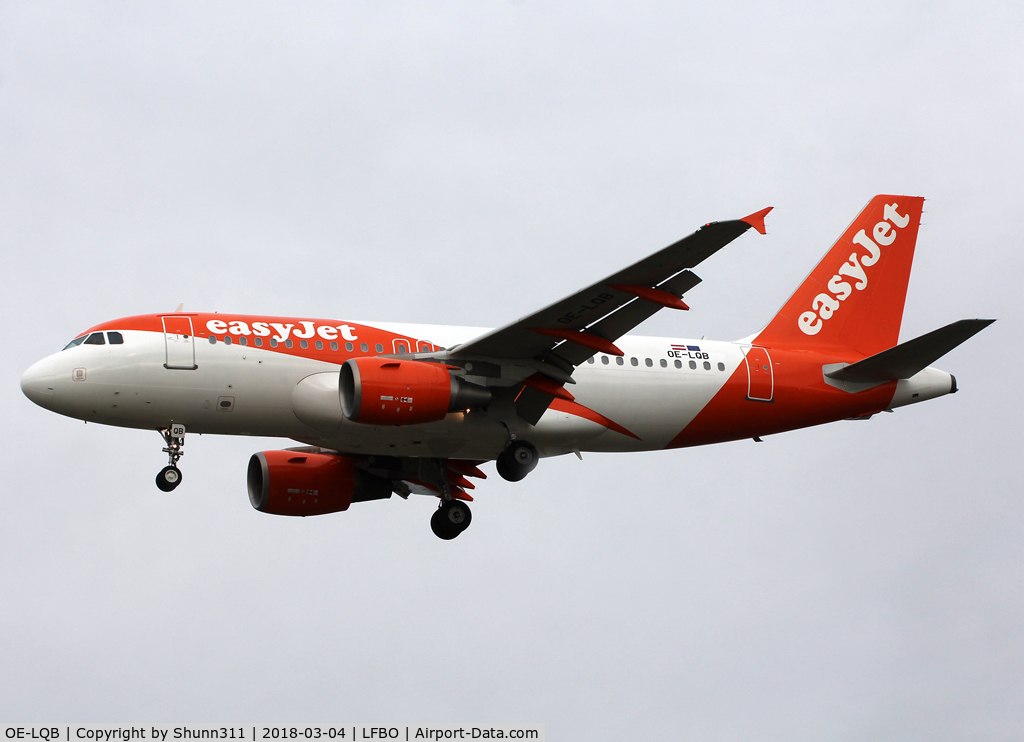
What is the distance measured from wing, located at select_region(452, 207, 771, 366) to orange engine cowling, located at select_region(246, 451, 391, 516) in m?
6.38

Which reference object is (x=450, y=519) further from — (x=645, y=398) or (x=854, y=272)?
(x=854, y=272)

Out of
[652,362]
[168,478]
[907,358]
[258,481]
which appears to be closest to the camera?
[168,478]

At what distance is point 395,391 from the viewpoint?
26.1 metres

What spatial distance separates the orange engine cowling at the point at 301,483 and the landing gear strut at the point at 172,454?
174 inches

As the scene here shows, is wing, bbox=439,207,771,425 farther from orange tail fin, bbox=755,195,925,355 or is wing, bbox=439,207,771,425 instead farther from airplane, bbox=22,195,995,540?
orange tail fin, bbox=755,195,925,355

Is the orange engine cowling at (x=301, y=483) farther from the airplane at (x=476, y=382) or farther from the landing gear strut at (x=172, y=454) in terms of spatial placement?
the landing gear strut at (x=172, y=454)

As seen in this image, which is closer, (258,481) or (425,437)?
(425,437)

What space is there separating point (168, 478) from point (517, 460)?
773cm

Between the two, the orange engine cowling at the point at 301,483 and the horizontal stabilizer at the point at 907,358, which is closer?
the horizontal stabilizer at the point at 907,358

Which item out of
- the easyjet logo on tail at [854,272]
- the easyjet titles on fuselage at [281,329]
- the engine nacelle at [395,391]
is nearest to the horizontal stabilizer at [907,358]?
the easyjet logo on tail at [854,272]

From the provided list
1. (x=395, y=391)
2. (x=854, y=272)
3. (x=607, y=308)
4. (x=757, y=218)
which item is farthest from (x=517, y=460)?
(x=854, y=272)

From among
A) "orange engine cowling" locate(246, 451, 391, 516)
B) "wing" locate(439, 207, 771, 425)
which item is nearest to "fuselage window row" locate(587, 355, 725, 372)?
"wing" locate(439, 207, 771, 425)

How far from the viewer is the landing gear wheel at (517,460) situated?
28438 millimetres

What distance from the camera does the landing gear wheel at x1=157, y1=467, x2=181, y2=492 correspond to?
2725 centimetres
